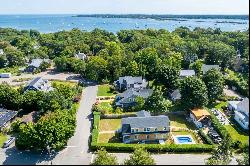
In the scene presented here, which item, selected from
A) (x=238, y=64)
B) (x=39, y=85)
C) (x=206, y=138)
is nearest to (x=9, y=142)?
(x=39, y=85)

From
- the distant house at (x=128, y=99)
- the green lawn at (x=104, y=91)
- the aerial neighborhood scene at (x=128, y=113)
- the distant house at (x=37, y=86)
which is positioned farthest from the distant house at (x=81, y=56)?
the distant house at (x=128, y=99)

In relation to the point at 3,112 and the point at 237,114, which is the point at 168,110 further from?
the point at 3,112

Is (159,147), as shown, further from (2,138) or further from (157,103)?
(2,138)

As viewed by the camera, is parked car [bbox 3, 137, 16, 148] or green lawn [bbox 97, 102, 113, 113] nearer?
parked car [bbox 3, 137, 16, 148]

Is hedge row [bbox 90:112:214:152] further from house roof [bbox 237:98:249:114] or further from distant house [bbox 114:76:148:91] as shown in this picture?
distant house [bbox 114:76:148:91]

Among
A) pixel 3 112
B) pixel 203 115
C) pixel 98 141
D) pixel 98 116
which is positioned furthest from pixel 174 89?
pixel 3 112

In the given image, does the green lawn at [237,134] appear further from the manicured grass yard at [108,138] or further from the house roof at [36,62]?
the house roof at [36,62]

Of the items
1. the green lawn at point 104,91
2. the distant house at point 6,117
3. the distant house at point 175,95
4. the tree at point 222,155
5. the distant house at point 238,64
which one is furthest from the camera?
the distant house at point 238,64

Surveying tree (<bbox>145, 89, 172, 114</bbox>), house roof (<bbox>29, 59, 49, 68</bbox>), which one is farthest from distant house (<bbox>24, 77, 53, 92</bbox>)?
tree (<bbox>145, 89, 172, 114</bbox>)
